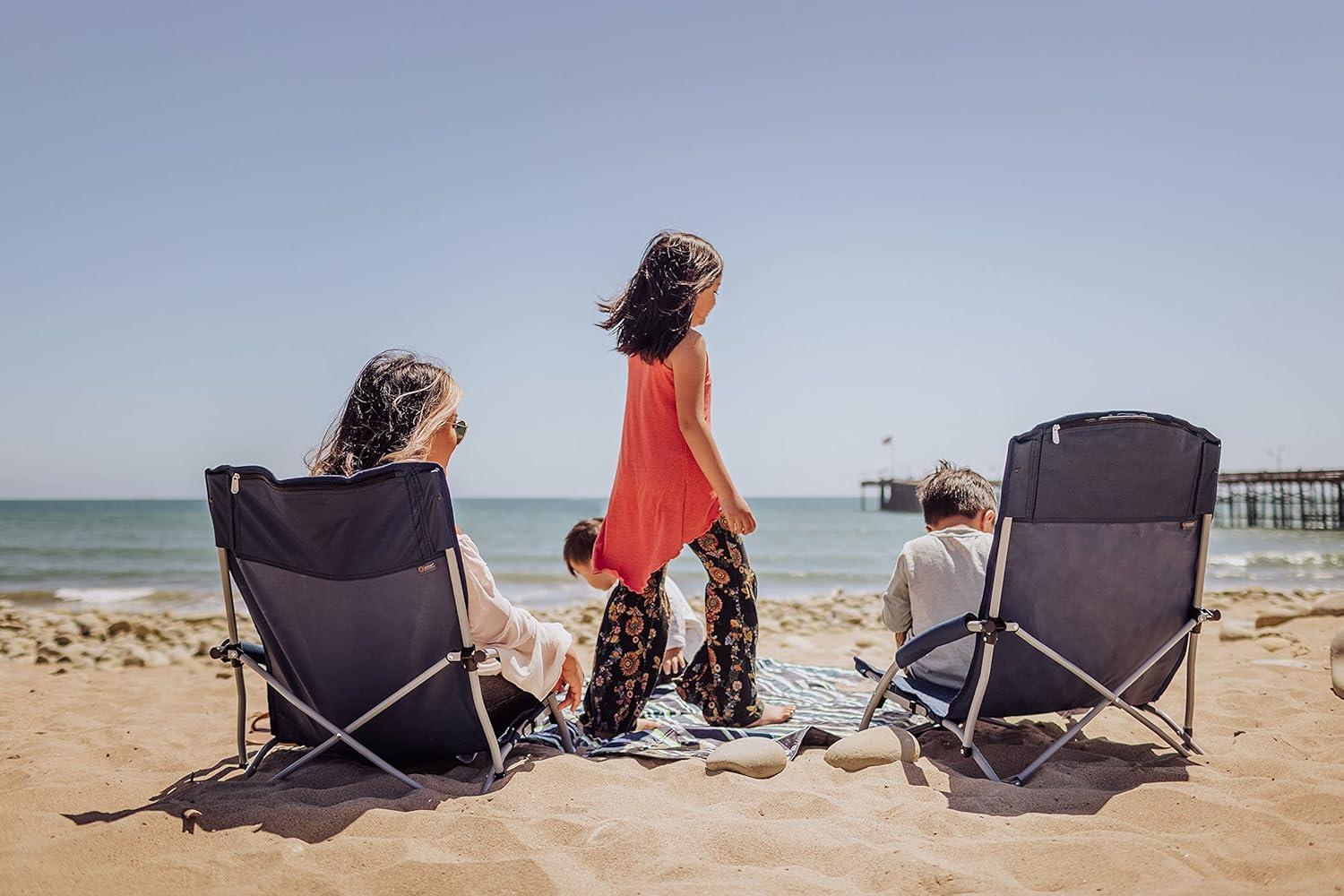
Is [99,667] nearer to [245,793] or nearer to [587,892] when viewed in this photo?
[245,793]

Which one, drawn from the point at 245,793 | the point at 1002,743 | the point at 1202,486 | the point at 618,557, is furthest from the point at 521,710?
the point at 1202,486

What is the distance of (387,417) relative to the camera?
2836 millimetres

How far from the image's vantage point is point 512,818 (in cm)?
235

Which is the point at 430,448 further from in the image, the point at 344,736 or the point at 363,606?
the point at 344,736

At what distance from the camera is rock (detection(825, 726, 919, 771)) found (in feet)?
9.41

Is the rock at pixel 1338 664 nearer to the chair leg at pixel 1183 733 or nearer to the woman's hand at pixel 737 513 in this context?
the chair leg at pixel 1183 733

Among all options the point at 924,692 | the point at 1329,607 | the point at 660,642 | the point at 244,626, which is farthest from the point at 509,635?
the point at 244,626

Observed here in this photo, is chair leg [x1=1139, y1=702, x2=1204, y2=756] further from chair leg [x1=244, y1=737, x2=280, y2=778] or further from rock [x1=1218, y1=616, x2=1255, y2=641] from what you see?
chair leg [x1=244, y1=737, x2=280, y2=778]

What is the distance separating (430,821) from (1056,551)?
203 cm

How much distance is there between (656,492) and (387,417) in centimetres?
102

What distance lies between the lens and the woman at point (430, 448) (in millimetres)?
2797

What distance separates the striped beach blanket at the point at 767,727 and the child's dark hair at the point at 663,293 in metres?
1.45

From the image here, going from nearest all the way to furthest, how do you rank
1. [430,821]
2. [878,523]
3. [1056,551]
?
[430,821] → [1056,551] → [878,523]

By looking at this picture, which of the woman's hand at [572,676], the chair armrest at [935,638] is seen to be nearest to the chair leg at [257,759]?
the woman's hand at [572,676]
